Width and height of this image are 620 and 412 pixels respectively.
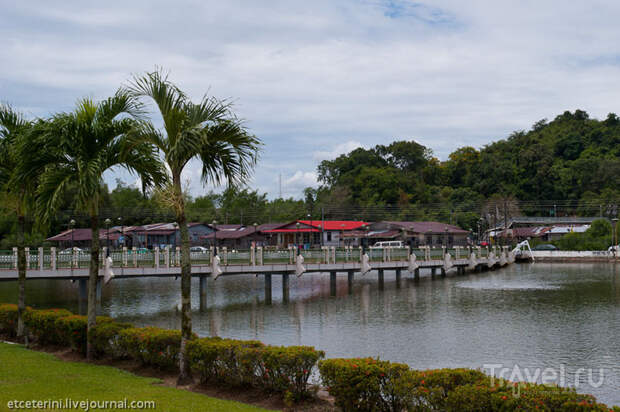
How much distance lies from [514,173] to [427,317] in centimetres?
7298

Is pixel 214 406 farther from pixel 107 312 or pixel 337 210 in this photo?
pixel 337 210

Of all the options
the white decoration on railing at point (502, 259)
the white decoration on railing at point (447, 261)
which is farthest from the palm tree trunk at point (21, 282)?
the white decoration on railing at point (502, 259)

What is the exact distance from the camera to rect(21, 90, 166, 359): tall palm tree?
12680 millimetres

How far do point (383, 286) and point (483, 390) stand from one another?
1395 inches

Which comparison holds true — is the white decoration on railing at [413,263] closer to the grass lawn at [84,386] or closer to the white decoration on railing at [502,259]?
the white decoration on railing at [502,259]

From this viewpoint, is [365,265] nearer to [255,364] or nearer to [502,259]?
[502,259]

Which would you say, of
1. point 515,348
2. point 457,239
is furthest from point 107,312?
point 457,239

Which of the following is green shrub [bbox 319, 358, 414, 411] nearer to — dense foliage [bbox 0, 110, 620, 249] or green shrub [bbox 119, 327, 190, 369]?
green shrub [bbox 119, 327, 190, 369]

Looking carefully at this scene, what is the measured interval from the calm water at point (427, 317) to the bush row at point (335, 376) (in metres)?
6.14

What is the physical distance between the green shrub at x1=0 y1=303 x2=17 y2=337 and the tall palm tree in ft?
18.0

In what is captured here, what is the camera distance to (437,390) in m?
8.58

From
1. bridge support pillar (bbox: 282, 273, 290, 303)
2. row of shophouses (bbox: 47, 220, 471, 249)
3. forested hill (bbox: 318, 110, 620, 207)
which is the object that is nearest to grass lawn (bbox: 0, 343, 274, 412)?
bridge support pillar (bbox: 282, 273, 290, 303)

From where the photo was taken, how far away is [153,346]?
40.9 ft

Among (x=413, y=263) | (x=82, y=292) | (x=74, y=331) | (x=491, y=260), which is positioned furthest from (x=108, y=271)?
(x=491, y=260)
